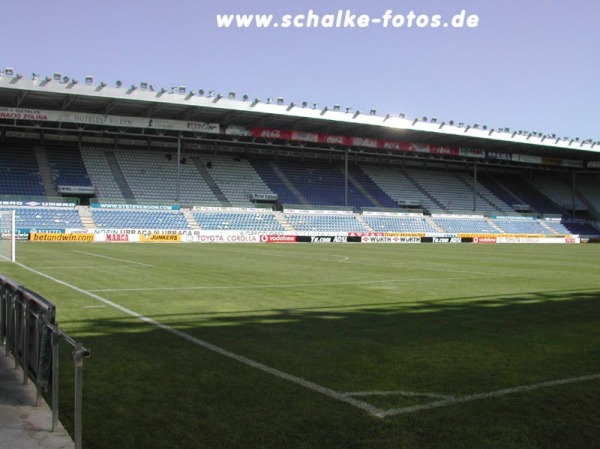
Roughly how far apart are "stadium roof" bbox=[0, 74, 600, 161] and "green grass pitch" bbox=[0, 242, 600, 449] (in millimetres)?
33541

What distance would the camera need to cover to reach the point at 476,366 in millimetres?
7020

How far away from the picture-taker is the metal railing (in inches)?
168

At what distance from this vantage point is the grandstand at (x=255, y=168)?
4897 cm

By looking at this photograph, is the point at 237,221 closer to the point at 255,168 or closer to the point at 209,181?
the point at 209,181

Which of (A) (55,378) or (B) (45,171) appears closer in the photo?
(A) (55,378)

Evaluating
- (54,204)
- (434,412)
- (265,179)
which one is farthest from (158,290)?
(265,179)

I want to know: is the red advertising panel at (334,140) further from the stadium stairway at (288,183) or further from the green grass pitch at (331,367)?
the green grass pitch at (331,367)

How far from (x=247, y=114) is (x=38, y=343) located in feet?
157

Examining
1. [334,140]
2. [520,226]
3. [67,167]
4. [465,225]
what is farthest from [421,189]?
[67,167]

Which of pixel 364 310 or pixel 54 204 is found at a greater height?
pixel 54 204

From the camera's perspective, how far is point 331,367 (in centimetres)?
689

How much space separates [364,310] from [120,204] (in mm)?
43800

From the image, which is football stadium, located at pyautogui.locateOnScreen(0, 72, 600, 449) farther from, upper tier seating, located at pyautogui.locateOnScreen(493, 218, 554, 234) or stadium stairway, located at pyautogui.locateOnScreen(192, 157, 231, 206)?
upper tier seating, located at pyautogui.locateOnScreen(493, 218, 554, 234)

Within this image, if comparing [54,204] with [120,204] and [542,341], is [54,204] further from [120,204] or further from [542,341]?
[542,341]
